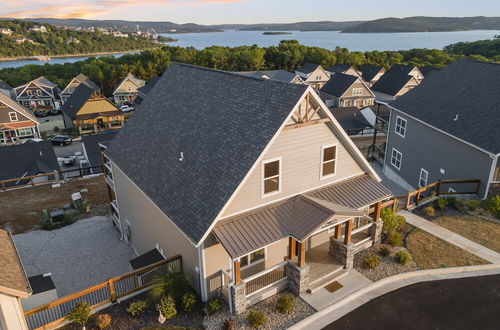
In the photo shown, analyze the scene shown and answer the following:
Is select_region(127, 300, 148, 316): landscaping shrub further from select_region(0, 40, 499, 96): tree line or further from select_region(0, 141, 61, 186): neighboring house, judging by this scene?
select_region(0, 40, 499, 96): tree line

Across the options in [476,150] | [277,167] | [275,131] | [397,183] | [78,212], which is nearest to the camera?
[275,131]

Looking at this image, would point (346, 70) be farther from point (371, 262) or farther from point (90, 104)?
point (371, 262)

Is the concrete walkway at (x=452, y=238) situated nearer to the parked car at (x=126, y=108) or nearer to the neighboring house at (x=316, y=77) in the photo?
the neighboring house at (x=316, y=77)

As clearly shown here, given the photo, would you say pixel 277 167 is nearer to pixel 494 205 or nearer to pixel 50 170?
pixel 494 205

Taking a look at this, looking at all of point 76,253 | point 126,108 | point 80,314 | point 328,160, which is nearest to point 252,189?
point 328,160

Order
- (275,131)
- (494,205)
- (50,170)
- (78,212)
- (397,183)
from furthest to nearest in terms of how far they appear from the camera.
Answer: (50,170)
(397,183)
(78,212)
(494,205)
(275,131)

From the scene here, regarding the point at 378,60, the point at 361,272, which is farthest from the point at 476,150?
the point at 378,60

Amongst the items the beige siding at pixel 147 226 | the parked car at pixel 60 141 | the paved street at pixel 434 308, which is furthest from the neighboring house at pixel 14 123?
the paved street at pixel 434 308

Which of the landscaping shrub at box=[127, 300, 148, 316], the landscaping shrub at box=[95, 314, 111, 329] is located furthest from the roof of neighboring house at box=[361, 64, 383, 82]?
the landscaping shrub at box=[95, 314, 111, 329]
